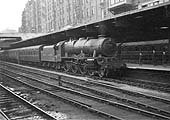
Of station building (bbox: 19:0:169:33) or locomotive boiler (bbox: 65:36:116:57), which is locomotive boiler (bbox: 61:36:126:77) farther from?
station building (bbox: 19:0:169:33)

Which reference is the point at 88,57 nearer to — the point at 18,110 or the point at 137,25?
the point at 137,25

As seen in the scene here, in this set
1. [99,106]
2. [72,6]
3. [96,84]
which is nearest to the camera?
[99,106]

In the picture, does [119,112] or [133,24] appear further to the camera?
[133,24]

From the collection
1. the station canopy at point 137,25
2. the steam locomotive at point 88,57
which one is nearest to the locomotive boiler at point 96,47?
the steam locomotive at point 88,57

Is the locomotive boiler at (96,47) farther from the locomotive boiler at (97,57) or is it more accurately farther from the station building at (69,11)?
the station building at (69,11)

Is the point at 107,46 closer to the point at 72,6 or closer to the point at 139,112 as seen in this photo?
the point at 139,112

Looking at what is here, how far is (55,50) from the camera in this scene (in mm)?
26172

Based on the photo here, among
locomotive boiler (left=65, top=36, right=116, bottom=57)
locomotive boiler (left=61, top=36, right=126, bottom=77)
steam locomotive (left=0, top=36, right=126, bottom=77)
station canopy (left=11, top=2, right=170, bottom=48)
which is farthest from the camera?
locomotive boiler (left=65, top=36, right=116, bottom=57)

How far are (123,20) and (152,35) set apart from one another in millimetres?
6576

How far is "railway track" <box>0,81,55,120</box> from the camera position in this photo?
878cm

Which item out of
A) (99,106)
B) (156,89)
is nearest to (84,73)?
(156,89)

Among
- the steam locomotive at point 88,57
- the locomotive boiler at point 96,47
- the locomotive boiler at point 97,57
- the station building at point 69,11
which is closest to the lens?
the locomotive boiler at point 97,57

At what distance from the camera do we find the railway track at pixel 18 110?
28.8 feet

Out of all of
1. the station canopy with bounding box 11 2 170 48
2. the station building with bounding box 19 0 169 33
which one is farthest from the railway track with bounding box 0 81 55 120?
the station building with bounding box 19 0 169 33
